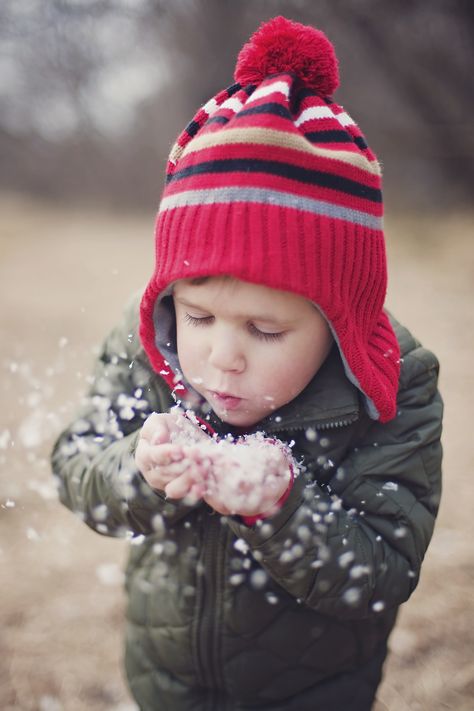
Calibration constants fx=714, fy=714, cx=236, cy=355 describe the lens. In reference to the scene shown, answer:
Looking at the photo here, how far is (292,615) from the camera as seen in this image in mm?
1525

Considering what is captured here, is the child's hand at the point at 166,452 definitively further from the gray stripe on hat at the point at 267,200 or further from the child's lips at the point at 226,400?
the gray stripe on hat at the point at 267,200

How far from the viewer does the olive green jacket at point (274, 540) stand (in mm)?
1367

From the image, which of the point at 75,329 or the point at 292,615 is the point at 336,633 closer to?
the point at 292,615

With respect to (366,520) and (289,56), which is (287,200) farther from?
(366,520)

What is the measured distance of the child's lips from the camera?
50.9 inches

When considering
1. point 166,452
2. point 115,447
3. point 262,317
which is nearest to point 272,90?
point 262,317

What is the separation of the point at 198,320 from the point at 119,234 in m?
7.03

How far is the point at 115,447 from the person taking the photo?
1.51 meters

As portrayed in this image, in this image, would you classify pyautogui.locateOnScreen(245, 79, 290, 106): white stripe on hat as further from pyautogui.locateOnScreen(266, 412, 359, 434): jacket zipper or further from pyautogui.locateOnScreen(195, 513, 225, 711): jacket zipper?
pyautogui.locateOnScreen(195, 513, 225, 711): jacket zipper

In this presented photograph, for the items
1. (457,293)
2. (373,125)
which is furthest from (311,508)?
(373,125)

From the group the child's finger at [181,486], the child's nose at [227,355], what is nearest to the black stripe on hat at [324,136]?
the child's nose at [227,355]

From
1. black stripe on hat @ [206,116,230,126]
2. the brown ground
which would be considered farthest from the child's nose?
the brown ground

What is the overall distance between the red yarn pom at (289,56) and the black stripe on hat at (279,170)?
22 cm

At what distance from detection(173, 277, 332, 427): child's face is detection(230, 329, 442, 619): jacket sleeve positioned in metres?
0.19
